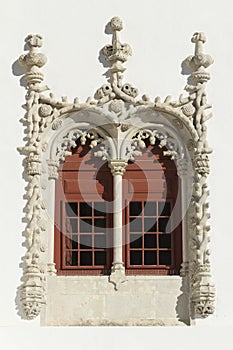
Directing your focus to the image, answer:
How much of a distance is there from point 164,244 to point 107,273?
26.0 inches

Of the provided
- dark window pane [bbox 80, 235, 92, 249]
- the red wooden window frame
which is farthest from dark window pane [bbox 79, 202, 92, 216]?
the red wooden window frame

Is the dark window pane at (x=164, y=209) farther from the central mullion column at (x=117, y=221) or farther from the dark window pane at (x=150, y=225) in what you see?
the central mullion column at (x=117, y=221)

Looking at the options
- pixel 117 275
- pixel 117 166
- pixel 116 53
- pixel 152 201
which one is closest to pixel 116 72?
pixel 116 53

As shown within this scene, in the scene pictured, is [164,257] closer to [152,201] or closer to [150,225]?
[150,225]

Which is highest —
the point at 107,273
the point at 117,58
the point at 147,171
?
the point at 117,58

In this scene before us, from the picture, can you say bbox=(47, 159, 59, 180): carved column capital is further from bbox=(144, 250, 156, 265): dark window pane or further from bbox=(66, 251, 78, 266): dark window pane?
bbox=(144, 250, 156, 265): dark window pane

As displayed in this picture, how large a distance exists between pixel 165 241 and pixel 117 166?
3.02 ft

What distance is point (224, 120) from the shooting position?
14945 millimetres

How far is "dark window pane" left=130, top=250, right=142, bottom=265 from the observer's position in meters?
14.8

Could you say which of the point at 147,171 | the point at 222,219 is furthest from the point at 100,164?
the point at 222,219

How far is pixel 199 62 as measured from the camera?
1497 centimetres

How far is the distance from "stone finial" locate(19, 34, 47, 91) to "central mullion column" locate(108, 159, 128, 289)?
112cm

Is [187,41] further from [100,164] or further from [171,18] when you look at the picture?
[100,164]

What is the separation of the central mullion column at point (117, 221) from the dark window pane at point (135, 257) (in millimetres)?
160
